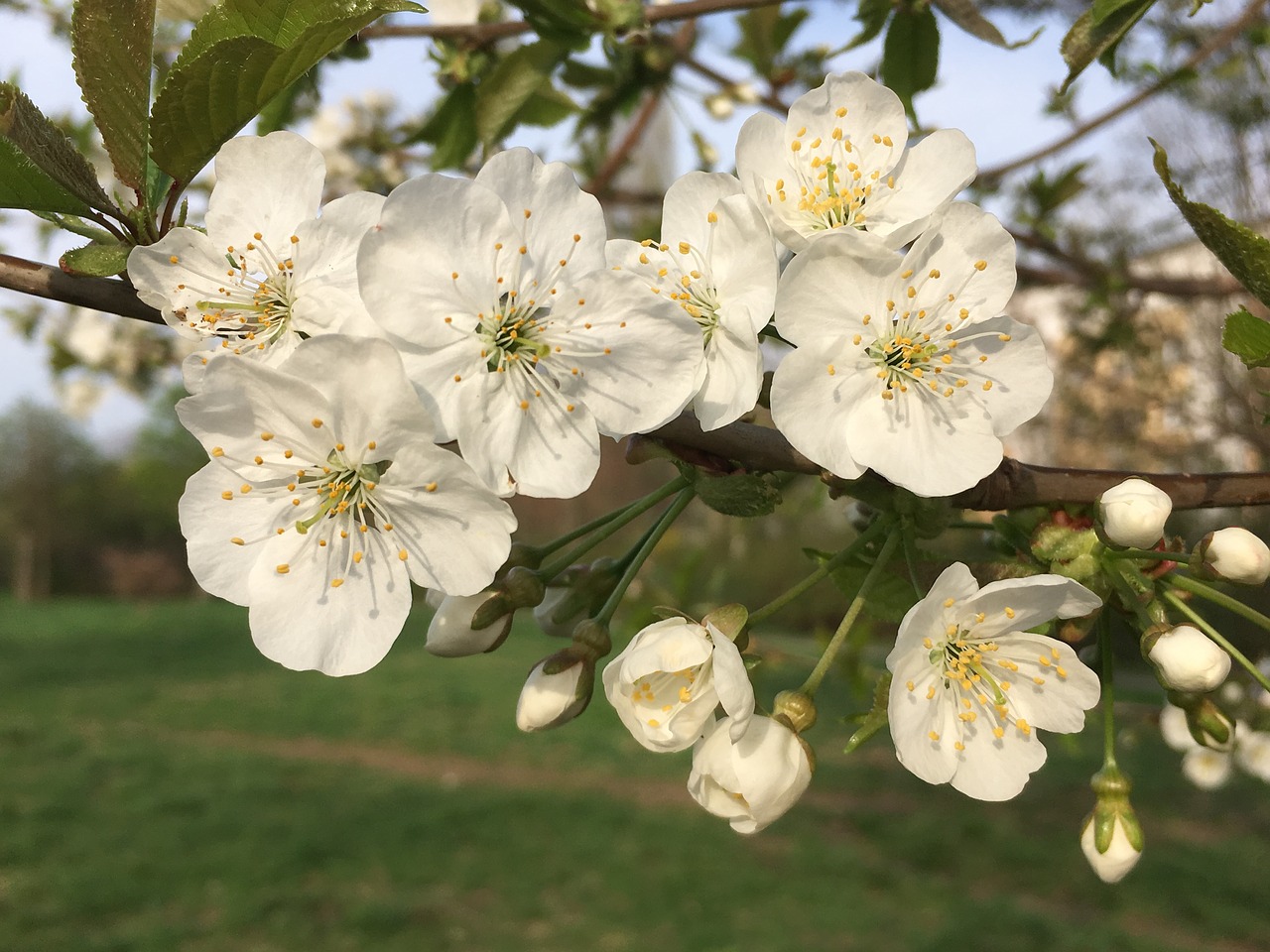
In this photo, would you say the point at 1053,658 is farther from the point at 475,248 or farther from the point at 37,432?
the point at 37,432

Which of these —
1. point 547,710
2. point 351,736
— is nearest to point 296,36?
point 547,710

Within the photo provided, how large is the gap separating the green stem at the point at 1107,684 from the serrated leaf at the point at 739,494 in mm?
395

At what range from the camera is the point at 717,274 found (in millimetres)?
911

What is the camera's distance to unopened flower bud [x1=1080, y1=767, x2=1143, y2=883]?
1.01 metres

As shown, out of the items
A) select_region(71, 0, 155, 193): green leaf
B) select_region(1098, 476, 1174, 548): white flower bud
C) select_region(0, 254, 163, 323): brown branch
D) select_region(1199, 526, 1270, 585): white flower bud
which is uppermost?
select_region(71, 0, 155, 193): green leaf

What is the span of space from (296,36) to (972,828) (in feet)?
19.2

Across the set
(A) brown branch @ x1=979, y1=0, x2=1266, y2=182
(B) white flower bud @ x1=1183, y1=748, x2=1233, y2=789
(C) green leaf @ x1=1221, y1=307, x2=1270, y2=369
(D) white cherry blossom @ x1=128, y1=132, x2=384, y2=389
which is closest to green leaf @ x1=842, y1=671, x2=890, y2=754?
(C) green leaf @ x1=1221, y1=307, x2=1270, y2=369

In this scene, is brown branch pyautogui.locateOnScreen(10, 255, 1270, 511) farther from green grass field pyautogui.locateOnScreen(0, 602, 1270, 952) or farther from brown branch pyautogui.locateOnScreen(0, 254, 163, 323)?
green grass field pyautogui.locateOnScreen(0, 602, 1270, 952)

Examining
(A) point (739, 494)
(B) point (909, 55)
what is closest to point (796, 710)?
(A) point (739, 494)

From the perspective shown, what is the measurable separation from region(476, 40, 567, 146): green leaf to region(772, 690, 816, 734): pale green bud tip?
3.72ft

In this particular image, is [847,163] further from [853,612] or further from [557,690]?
[557,690]

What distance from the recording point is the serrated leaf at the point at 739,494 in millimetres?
868

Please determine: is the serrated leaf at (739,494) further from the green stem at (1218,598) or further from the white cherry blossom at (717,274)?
the green stem at (1218,598)

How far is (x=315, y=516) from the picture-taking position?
2.79 feet
